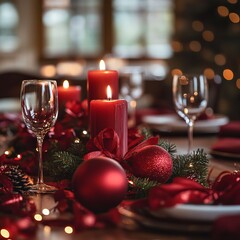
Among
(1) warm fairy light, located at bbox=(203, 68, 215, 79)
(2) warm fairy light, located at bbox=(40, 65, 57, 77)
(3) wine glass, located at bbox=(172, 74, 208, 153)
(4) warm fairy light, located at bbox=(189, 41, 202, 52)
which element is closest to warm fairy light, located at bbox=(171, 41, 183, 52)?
(4) warm fairy light, located at bbox=(189, 41, 202, 52)

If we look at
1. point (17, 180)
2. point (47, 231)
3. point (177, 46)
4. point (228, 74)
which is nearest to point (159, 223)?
point (47, 231)

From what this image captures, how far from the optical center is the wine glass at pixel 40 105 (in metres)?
1.04

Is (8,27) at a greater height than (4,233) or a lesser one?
lesser

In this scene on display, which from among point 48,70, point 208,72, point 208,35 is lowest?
point 48,70

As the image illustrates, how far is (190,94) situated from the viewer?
4.41 ft

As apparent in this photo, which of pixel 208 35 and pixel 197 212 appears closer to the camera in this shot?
pixel 197 212

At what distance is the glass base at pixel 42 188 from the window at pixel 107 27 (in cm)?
726

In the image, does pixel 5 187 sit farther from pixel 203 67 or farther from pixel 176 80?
pixel 203 67

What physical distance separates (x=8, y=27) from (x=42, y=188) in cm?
729

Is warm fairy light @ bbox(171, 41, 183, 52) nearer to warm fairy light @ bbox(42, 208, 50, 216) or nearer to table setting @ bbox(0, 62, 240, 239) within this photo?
table setting @ bbox(0, 62, 240, 239)

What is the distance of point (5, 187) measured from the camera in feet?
3.33

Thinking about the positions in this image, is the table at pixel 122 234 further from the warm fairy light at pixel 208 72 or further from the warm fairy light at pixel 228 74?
the warm fairy light at pixel 208 72

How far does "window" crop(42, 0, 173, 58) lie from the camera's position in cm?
830

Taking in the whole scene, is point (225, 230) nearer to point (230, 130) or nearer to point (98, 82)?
point (98, 82)
